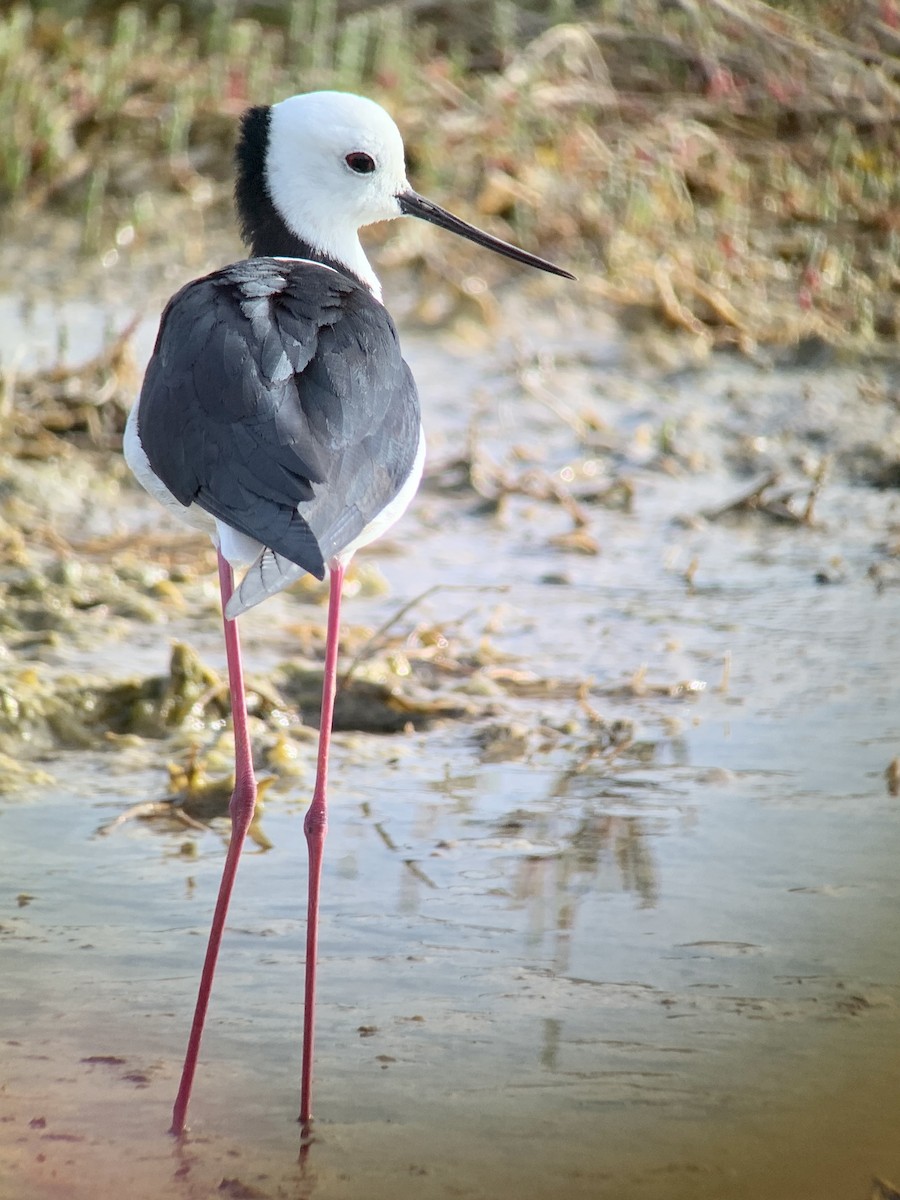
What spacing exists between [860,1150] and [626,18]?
16.4ft

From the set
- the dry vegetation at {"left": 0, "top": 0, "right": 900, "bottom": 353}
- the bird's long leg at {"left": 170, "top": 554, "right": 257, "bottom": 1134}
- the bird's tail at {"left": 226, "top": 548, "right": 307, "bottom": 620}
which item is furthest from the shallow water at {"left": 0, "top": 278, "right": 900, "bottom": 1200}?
the dry vegetation at {"left": 0, "top": 0, "right": 900, "bottom": 353}

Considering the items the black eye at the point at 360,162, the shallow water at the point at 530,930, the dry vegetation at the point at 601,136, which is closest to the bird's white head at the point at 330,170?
the black eye at the point at 360,162

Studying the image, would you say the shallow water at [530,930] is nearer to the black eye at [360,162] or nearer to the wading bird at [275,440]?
the wading bird at [275,440]

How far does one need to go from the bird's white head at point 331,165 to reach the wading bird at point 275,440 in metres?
0.11

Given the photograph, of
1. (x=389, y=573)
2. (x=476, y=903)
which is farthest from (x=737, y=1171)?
(x=389, y=573)

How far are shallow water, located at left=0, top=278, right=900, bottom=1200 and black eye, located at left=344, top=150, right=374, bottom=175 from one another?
39.0 inches

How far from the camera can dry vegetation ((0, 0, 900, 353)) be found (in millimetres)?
5367

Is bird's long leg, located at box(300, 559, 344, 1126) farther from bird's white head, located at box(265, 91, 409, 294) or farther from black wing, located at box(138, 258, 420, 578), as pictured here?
bird's white head, located at box(265, 91, 409, 294)

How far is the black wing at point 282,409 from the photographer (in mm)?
2199

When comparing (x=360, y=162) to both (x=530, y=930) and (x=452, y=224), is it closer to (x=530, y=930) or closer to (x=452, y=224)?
(x=452, y=224)

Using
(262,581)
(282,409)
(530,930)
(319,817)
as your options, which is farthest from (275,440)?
(530,930)

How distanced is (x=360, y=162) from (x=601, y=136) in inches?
121

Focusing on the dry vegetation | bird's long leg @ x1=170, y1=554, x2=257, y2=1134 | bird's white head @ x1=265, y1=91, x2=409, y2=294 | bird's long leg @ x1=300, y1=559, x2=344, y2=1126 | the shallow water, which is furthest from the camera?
the dry vegetation

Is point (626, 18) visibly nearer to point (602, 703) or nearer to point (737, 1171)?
point (602, 703)
